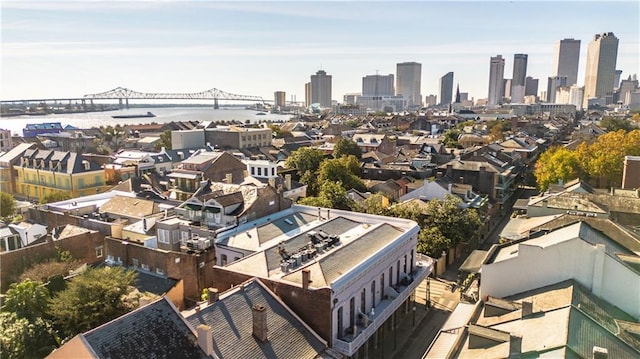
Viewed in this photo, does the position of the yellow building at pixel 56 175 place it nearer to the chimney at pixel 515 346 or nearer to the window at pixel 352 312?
the window at pixel 352 312

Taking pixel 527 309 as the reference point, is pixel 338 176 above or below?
above

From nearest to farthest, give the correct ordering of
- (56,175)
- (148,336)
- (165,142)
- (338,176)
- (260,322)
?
(148,336) < (260,322) < (338,176) < (56,175) < (165,142)

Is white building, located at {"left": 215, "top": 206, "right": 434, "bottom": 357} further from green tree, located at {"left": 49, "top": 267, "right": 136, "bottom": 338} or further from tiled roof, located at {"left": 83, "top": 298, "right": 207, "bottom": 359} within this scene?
tiled roof, located at {"left": 83, "top": 298, "right": 207, "bottom": 359}

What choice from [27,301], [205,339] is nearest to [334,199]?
[27,301]

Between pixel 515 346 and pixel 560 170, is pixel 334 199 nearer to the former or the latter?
pixel 515 346

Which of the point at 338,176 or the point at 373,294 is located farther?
the point at 338,176

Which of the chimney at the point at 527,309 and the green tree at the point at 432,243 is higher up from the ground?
the chimney at the point at 527,309

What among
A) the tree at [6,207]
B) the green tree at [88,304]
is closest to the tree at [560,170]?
the green tree at [88,304]

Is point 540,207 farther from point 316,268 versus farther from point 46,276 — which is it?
point 46,276
